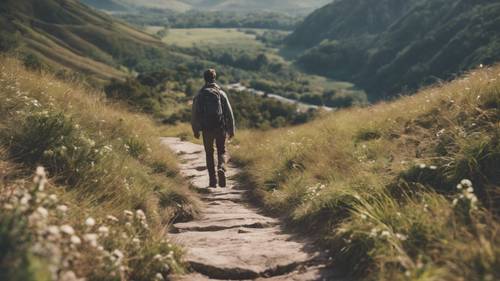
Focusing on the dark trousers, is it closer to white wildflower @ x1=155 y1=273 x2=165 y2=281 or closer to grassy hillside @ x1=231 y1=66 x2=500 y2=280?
grassy hillside @ x1=231 y1=66 x2=500 y2=280

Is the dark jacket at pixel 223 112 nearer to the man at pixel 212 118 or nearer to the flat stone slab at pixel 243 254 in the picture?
the man at pixel 212 118

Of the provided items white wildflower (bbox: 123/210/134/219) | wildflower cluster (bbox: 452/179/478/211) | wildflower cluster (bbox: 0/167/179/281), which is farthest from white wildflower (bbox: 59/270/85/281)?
wildflower cluster (bbox: 452/179/478/211)

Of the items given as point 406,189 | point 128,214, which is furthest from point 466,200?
point 128,214

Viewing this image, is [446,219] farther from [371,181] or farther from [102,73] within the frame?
[102,73]

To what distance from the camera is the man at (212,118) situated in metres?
11.9

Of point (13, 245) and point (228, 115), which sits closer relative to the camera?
point (13, 245)

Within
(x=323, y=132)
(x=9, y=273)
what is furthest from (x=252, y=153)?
(x=9, y=273)

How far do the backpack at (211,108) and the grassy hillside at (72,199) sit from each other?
169cm

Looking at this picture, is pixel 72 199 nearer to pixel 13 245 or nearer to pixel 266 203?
pixel 13 245

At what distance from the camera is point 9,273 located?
3.27 metres

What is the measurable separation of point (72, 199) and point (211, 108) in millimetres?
6416

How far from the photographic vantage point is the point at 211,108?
38.9 ft

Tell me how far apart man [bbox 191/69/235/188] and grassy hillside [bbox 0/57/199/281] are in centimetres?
151

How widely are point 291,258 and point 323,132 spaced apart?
7605mm
